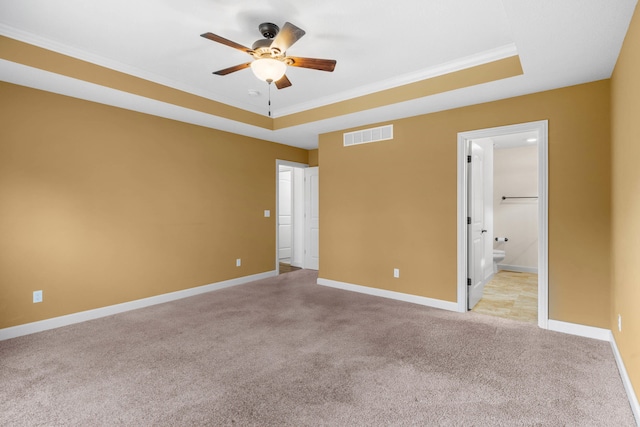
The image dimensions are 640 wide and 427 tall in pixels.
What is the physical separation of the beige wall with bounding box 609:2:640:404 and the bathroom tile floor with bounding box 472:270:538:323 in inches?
42.6

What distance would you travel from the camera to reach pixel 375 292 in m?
4.66

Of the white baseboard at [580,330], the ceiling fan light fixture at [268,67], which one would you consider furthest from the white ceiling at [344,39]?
the white baseboard at [580,330]

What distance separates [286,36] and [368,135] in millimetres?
2675

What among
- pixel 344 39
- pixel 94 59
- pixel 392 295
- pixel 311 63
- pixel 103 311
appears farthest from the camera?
pixel 392 295

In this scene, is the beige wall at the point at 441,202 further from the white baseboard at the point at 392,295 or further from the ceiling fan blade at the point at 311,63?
the ceiling fan blade at the point at 311,63

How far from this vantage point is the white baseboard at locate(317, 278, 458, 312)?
4001mm

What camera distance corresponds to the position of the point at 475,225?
14.0ft

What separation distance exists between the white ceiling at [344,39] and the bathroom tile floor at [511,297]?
255cm

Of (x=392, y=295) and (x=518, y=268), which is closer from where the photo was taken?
(x=392, y=295)

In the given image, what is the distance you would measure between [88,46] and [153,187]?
5.84 ft

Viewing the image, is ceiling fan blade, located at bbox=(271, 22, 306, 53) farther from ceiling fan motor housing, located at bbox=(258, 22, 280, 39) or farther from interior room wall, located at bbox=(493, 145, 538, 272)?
interior room wall, located at bbox=(493, 145, 538, 272)

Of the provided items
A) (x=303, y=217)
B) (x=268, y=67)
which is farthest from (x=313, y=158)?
(x=268, y=67)

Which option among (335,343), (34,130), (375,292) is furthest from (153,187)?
(375,292)

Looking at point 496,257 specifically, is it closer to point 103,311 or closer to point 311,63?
point 311,63
